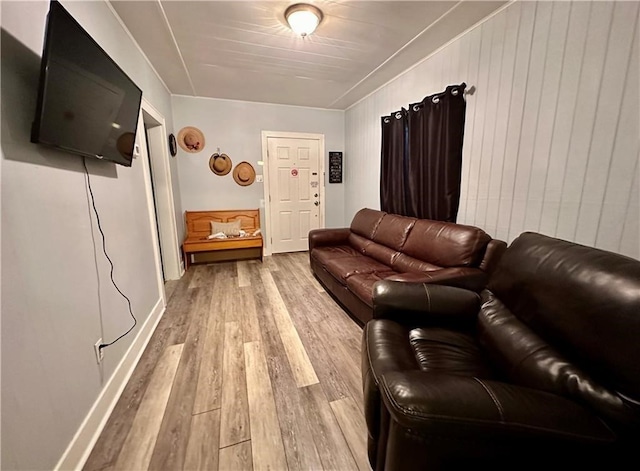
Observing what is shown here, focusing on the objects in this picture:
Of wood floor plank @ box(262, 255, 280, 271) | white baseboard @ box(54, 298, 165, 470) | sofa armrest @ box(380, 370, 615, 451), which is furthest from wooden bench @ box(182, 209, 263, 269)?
sofa armrest @ box(380, 370, 615, 451)

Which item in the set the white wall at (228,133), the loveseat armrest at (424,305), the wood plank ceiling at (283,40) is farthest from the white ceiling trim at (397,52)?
the loveseat armrest at (424,305)

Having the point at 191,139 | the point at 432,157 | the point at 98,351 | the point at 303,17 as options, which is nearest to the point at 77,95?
the point at 98,351

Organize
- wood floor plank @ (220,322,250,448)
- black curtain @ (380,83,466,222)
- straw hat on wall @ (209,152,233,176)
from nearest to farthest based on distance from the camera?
1. wood floor plank @ (220,322,250,448)
2. black curtain @ (380,83,466,222)
3. straw hat on wall @ (209,152,233,176)

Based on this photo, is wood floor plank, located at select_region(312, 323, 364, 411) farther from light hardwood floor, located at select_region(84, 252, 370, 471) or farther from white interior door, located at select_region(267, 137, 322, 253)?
white interior door, located at select_region(267, 137, 322, 253)

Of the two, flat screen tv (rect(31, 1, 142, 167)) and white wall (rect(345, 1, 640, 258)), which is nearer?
flat screen tv (rect(31, 1, 142, 167))

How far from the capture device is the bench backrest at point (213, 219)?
4.17 meters

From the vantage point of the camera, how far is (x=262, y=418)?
1.45 m

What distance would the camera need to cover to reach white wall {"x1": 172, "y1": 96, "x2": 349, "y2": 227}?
4.00 metres

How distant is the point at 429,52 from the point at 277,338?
9.93 ft

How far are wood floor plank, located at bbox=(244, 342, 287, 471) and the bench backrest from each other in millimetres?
2740

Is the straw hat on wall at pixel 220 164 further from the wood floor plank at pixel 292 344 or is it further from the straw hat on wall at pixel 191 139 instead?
the wood floor plank at pixel 292 344

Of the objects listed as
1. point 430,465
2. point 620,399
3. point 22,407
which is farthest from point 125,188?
point 620,399

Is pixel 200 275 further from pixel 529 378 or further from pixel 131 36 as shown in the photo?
pixel 529 378

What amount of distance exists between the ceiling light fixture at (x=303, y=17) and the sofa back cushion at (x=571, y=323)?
6.64 feet
